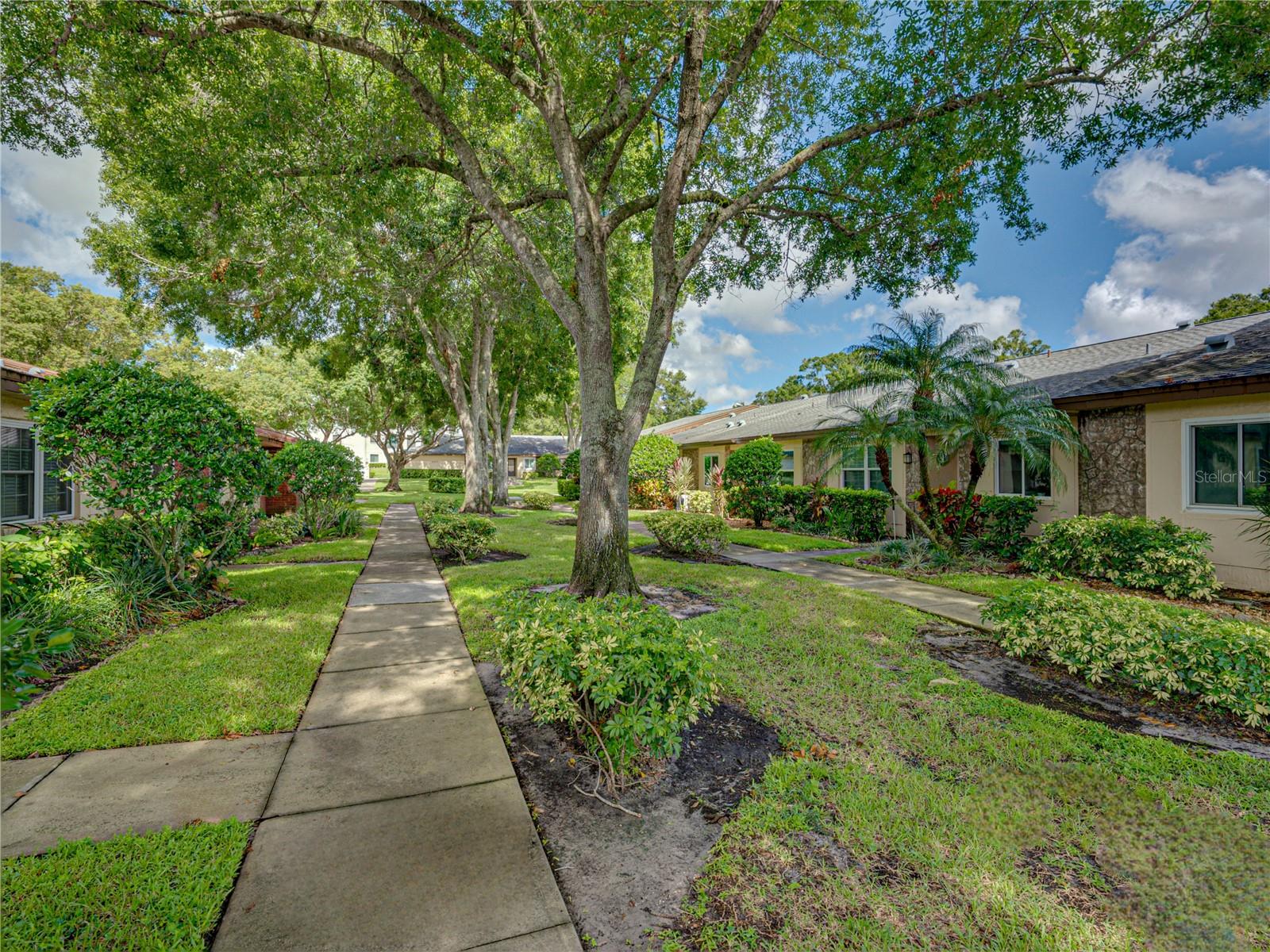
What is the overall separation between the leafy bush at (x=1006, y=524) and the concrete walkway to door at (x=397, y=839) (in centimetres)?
991

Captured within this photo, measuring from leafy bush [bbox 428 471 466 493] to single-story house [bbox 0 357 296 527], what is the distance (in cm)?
2115

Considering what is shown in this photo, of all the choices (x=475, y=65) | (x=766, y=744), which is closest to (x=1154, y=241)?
(x=475, y=65)

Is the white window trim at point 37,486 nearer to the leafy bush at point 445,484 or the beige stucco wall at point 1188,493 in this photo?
the beige stucco wall at point 1188,493

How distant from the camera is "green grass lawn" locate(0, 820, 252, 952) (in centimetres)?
194

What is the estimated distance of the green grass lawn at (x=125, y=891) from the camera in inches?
76.5

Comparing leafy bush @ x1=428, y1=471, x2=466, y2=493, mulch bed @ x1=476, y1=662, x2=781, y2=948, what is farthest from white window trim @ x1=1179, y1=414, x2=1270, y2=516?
leafy bush @ x1=428, y1=471, x2=466, y2=493

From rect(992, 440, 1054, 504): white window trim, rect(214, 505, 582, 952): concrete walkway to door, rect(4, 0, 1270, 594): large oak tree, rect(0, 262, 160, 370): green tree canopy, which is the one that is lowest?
rect(214, 505, 582, 952): concrete walkway to door

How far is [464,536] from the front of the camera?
31.3 ft

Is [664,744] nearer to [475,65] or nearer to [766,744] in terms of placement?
[766,744]

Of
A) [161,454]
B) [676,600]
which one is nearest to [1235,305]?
[676,600]

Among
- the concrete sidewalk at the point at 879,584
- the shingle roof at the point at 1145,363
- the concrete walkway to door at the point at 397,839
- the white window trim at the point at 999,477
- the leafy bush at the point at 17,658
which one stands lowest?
the concrete walkway to door at the point at 397,839

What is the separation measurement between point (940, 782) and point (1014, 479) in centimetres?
992

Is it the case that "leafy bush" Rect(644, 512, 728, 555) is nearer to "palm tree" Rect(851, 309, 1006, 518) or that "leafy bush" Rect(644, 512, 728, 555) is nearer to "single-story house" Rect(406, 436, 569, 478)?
"palm tree" Rect(851, 309, 1006, 518)

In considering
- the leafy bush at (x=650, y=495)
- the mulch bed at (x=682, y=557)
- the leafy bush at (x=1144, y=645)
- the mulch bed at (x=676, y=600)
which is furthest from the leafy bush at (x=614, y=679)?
the leafy bush at (x=650, y=495)
